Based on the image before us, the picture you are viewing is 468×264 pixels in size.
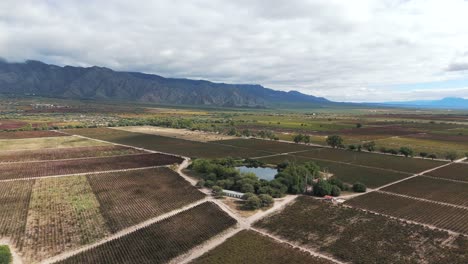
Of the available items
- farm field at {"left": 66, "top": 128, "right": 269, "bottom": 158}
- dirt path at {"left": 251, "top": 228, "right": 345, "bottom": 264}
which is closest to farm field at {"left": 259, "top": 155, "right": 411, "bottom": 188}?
farm field at {"left": 66, "top": 128, "right": 269, "bottom": 158}

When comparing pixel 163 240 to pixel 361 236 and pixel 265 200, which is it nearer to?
pixel 265 200

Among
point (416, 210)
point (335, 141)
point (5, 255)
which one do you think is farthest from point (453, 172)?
point (5, 255)

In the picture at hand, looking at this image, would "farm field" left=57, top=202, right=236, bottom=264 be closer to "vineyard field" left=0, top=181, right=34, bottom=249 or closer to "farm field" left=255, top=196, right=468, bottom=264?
"farm field" left=255, top=196, right=468, bottom=264

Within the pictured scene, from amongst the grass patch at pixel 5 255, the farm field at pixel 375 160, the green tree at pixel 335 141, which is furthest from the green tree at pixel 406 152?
the grass patch at pixel 5 255

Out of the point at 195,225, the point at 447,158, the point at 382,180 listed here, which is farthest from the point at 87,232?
the point at 447,158

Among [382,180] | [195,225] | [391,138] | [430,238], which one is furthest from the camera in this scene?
[391,138]

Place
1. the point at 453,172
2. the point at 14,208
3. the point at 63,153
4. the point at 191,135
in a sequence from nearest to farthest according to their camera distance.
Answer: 1. the point at 14,208
2. the point at 453,172
3. the point at 63,153
4. the point at 191,135

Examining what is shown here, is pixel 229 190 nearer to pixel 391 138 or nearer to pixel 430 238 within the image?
pixel 430 238
